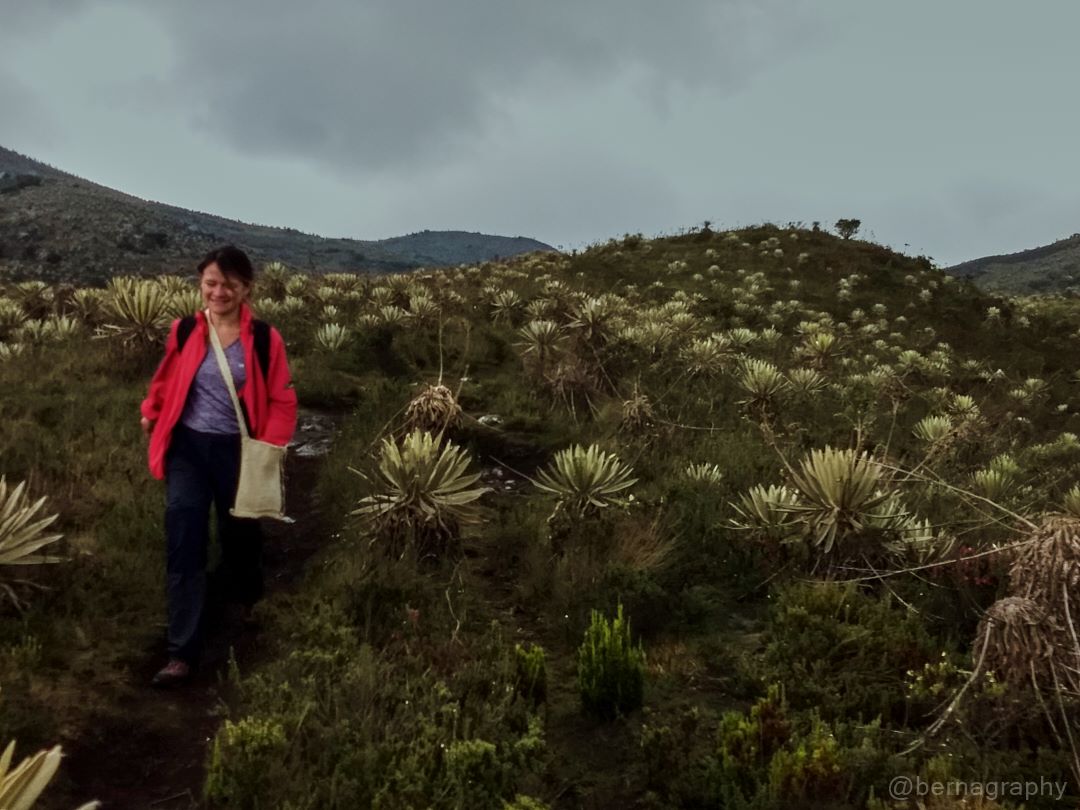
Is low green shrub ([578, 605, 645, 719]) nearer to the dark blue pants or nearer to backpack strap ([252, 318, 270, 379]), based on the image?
the dark blue pants

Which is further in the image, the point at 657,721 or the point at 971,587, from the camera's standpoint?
the point at 971,587

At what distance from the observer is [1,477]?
4.22 m

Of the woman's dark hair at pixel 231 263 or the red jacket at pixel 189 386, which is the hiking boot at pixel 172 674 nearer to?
the red jacket at pixel 189 386

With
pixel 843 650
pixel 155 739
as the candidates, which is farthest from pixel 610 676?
pixel 155 739

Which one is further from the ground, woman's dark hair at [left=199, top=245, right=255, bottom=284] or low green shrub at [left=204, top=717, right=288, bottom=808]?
woman's dark hair at [left=199, top=245, right=255, bottom=284]

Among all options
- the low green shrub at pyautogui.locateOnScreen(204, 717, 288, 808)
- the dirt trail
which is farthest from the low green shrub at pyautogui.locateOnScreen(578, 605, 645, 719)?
the dirt trail

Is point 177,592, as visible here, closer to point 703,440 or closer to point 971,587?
point 971,587

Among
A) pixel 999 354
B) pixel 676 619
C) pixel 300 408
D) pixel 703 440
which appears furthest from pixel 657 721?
pixel 999 354

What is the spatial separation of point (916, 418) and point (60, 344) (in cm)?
1254

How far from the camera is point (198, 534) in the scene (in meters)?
3.88

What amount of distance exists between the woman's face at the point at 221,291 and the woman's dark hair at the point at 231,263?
0.02 metres

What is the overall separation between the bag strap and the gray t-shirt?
3 cm

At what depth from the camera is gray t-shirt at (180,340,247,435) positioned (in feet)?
13.3

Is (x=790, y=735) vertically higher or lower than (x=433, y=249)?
lower
